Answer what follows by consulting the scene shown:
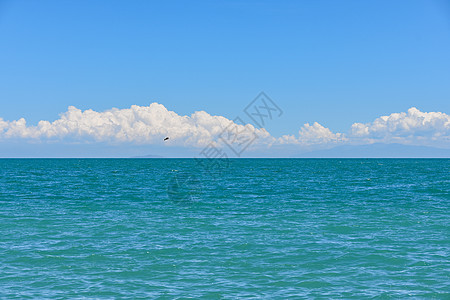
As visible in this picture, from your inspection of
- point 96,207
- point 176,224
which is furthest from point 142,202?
point 176,224

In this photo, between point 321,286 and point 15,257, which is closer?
point 321,286

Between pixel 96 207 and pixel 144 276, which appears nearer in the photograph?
pixel 144 276

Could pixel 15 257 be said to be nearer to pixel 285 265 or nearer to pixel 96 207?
pixel 285 265

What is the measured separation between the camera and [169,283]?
21.0m

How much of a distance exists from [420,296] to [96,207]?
38357 mm

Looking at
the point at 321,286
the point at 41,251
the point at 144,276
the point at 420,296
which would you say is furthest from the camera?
the point at 41,251

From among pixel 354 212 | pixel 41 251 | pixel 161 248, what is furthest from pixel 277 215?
pixel 41 251

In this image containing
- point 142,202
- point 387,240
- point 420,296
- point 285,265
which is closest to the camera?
point 420,296

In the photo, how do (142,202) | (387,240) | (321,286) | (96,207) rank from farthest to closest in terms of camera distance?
(142,202), (96,207), (387,240), (321,286)

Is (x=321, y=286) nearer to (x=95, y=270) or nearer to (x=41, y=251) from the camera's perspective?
(x=95, y=270)

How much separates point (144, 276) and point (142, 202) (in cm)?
3167

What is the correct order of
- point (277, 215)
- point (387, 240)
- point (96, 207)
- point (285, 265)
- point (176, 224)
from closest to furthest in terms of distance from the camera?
point (285, 265) → point (387, 240) → point (176, 224) → point (277, 215) → point (96, 207)

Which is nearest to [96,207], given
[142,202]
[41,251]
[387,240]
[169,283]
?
[142,202]

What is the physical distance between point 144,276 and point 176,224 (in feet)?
48.3
